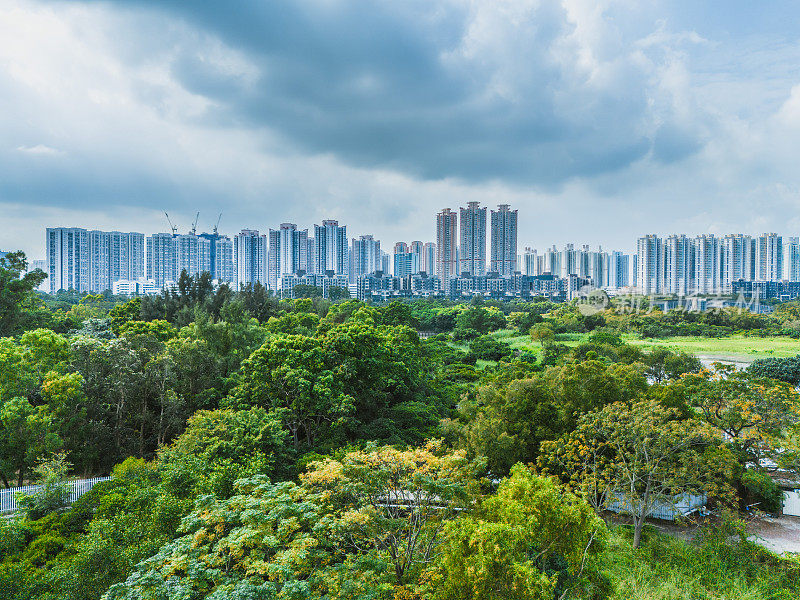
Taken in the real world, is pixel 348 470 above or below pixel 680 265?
below

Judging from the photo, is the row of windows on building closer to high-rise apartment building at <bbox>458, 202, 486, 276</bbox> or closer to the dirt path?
high-rise apartment building at <bbox>458, 202, 486, 276</bbox>

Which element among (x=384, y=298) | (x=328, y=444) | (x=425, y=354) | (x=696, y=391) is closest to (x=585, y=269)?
(x=384, y=298)

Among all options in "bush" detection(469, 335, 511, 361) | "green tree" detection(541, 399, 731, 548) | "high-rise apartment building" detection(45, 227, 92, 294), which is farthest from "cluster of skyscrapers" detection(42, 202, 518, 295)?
"green tree" detection(541, 399, 731, 548)

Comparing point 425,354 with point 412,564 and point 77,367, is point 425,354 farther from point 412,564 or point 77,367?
point 412,564

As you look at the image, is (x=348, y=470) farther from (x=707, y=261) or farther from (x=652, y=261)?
(x=707, y=261)

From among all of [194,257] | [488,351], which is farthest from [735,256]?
[194,257]

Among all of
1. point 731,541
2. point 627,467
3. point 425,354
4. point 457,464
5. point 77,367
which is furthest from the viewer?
point 425,354

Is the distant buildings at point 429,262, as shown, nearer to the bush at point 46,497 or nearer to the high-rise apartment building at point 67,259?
the high-rise apartment building at point 67,259
